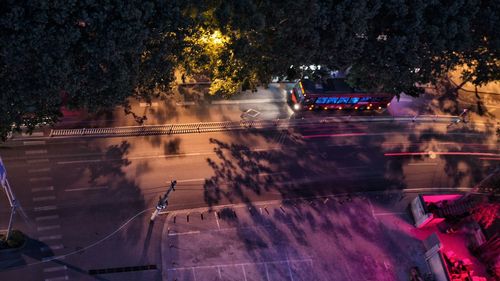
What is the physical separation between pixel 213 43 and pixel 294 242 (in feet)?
70.2

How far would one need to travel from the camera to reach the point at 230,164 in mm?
44656

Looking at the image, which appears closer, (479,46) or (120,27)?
(120,27)

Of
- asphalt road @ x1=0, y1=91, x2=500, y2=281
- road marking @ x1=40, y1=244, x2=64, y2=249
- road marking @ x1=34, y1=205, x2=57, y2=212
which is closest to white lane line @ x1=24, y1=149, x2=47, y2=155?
asphalt road @ x1=0, y1=91, x2=500, y2=281

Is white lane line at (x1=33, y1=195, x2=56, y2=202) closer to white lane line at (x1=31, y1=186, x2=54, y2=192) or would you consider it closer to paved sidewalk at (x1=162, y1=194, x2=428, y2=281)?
white lane line at (x1=31, y1=186, x2=54, y2=192)

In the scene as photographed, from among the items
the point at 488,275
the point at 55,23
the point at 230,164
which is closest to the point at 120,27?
the point at 55,23

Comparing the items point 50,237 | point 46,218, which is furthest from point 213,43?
point 50,237

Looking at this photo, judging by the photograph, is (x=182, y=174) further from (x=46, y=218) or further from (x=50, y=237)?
(x=50, y=237)

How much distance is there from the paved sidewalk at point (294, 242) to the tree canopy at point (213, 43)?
43.4ft

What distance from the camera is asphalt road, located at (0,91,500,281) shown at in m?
36.9

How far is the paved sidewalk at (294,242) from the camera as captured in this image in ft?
124

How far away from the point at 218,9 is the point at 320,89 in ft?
66.5

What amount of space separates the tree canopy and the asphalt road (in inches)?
300

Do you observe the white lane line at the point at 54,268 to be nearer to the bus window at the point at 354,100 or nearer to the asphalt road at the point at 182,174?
the asphalt road at the point at 182,174

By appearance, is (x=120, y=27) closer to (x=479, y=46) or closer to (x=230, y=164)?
(x=230, y=164)
